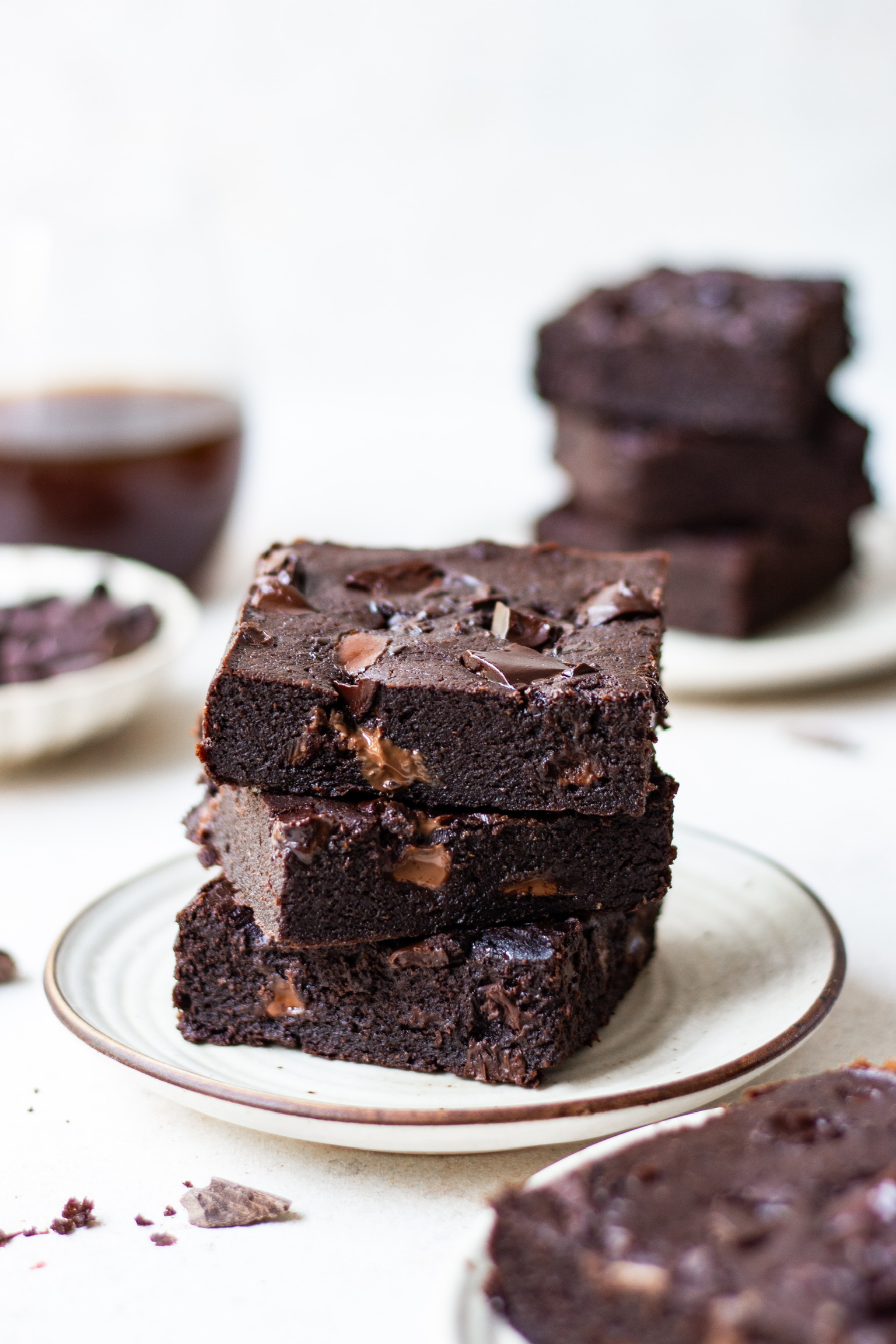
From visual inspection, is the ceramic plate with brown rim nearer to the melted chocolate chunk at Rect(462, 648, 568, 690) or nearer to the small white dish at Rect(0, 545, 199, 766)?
the melted chocolate chunk at Rect(462, 648, 568, 690)

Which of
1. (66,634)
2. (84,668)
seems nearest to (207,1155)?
(84,668)

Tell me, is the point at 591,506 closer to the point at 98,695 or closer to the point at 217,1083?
the point at 98,695

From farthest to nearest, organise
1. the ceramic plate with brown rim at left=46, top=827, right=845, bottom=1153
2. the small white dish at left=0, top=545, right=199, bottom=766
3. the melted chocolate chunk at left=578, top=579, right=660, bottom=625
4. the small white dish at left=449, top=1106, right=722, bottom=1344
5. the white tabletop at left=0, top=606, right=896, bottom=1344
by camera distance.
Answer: the small white dish at left=0, top=545, right=199, bottom=766 → the melted chocolate chunk at left=578, top=579, right=660, bottom=625 → the ceramic plate with brown rim at left=46, top=827, right=845, bottom=1153 → the white tabletop at left=0, top=606, right=896, bottom=1344 → the small white dish at left=449, top=1106, right=722, bottom=1344

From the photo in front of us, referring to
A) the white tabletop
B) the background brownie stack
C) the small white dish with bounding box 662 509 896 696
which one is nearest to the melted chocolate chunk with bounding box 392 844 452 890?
the white tabletop

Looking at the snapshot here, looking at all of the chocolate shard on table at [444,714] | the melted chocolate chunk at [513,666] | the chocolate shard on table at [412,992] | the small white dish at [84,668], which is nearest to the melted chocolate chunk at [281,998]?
the chocolate shard on table at [412,992]

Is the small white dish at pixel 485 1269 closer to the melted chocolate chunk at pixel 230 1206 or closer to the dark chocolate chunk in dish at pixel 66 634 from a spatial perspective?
the melted chocolate chunk at pixel 230 1206

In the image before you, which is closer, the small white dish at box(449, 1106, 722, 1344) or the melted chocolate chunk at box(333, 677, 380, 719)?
the small white dish at box(449, 1106, 722, 1344)
